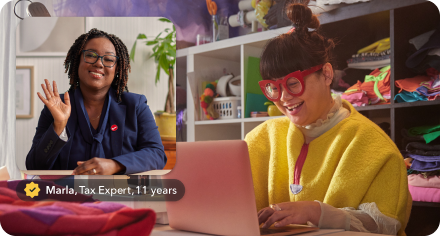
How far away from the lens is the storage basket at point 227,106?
1099 mm

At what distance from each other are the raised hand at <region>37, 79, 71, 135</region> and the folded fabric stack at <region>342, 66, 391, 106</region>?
1.01 meters

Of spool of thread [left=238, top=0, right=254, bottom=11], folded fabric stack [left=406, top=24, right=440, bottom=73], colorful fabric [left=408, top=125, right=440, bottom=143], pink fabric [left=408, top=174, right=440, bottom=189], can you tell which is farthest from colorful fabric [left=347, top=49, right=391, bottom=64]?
spool of thread [left=238, top=0, right=254, bottom=11]

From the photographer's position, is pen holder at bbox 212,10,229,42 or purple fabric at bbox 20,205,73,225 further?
pen holder at bbox 212,10,229,42

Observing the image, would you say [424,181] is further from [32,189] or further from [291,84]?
[32,189]

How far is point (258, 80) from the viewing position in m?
1.09

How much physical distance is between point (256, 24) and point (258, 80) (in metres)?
0.19

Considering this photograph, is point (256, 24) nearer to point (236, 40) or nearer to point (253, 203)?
point (236, 40)

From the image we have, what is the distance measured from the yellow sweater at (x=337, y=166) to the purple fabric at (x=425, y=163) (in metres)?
0.29

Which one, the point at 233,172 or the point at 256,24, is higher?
the point at 256,24

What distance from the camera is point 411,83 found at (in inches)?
47.3

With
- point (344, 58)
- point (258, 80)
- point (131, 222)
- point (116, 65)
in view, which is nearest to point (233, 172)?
point (131, 222)

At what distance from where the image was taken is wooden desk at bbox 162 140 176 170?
0.63 m

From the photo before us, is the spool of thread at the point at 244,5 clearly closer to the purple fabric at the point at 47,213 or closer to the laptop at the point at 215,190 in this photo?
the laptop at the point at 215,190

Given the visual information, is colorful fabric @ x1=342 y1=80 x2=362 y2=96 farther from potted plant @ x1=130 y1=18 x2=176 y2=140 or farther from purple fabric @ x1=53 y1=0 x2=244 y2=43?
potted plant @ x1=130 y1=18 x2=176 y2=140
